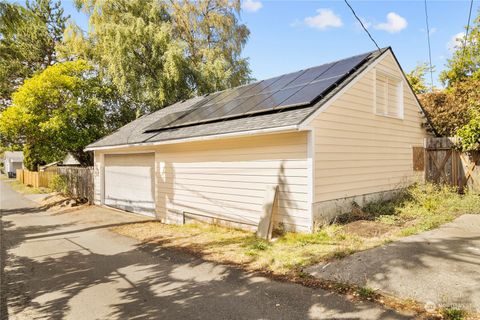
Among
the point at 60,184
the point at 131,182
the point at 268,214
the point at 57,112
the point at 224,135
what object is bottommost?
the point at 60,184

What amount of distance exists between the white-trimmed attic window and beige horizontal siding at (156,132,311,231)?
3896mm

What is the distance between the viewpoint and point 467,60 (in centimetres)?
2400

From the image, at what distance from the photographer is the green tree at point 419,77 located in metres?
24.6

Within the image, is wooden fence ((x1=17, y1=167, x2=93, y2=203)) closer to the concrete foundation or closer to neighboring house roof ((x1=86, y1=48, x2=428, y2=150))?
neighboring house roof ((x1=86, y1=48, x2=428, y2=150))

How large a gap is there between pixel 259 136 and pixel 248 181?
1.26 metres

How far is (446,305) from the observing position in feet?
12.5

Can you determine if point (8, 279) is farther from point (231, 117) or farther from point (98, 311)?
point (231, 117)

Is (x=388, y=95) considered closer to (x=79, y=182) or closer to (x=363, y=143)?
(x=363, y=143)

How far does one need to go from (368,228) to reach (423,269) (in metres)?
2.44

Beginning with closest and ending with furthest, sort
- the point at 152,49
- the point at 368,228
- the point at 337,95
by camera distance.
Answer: the point at 368,228 < the point at 337,95 < the point at 152,49

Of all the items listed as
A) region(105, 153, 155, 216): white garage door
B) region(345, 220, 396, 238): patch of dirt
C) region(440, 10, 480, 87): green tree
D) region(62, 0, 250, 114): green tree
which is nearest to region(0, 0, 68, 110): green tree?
region(62, 0, 250, 114): green tree

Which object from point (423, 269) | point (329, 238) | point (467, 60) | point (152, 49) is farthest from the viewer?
point (467, 60)

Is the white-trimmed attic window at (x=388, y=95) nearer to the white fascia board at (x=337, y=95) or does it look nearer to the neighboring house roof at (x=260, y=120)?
the white fascia board at (x=337, y=95)

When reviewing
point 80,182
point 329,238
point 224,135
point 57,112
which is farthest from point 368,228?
point 57,112
